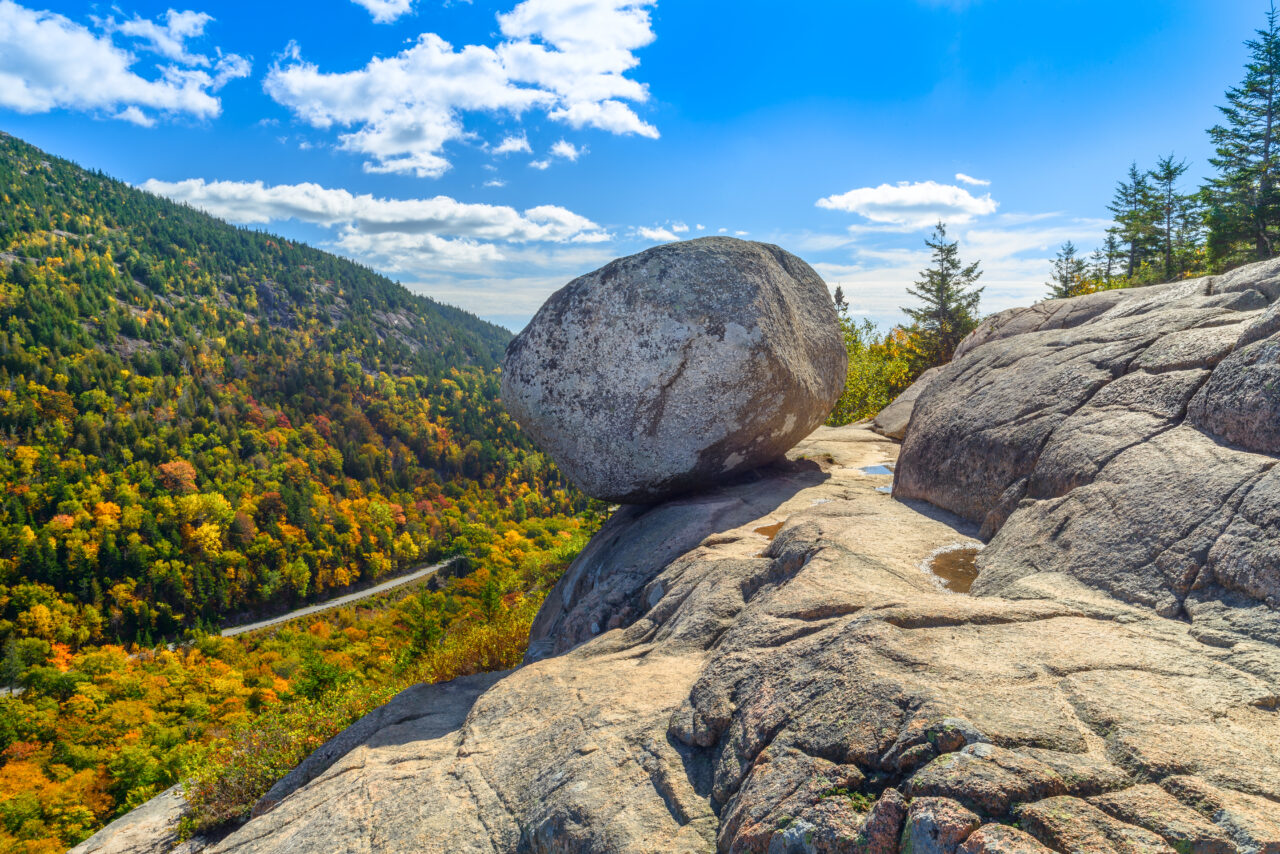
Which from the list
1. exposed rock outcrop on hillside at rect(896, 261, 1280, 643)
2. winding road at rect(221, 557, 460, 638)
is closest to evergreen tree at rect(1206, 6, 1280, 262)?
exposed rock outcrop on hillside at rect(896, 261, 1280, 643)

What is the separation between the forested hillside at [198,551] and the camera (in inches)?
1199

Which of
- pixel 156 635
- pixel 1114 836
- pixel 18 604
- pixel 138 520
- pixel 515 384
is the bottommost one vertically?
pixel 156 635

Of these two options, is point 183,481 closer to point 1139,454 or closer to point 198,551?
point 198,551

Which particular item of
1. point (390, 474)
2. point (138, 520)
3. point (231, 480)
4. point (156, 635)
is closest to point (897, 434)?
point (156, 635)

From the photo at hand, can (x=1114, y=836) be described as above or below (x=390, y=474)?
above

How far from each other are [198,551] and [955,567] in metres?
147

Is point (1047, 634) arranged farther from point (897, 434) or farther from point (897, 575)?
point (897, 434)

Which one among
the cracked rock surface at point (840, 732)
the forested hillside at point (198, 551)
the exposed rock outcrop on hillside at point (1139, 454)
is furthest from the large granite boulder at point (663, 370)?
the forested hillside at point (198, 551)

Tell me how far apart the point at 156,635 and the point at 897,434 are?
138 metres

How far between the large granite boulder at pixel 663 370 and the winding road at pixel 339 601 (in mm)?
121432

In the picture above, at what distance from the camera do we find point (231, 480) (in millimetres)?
141875

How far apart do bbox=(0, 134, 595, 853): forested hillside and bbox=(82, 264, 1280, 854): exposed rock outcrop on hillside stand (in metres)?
6.27

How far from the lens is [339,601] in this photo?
13188 centimetres

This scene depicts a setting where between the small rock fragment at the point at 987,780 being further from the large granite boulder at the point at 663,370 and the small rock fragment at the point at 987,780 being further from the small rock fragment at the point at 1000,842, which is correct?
the large granite boulder at the point at 663,370
